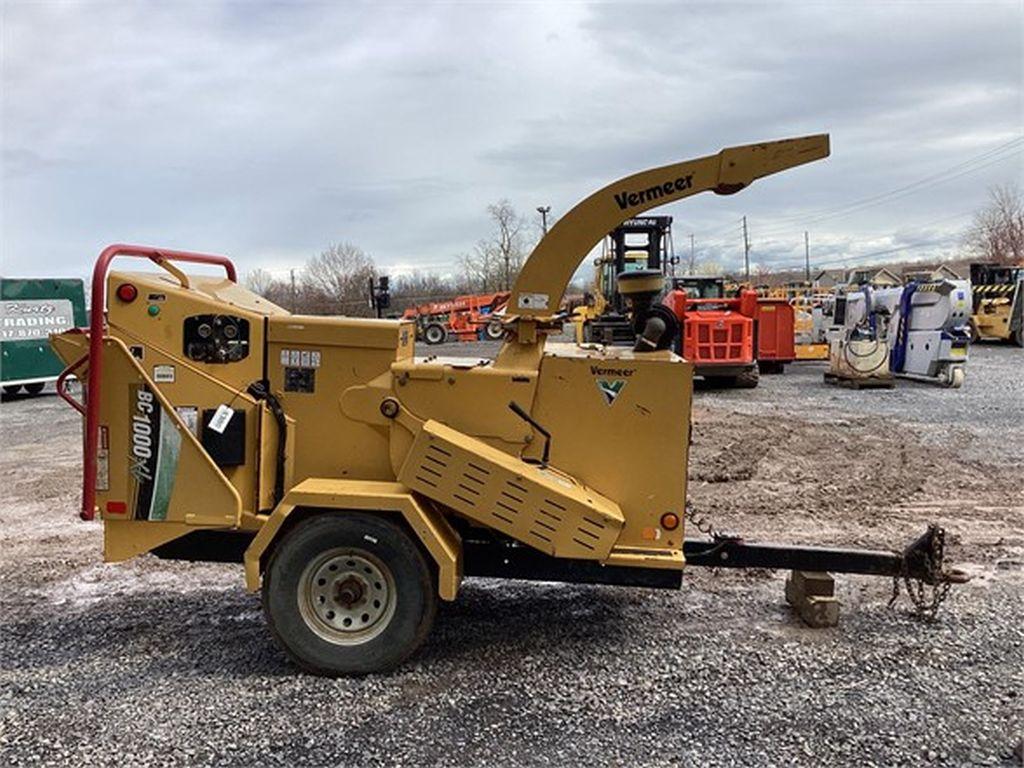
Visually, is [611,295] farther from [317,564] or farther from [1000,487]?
[317,564]

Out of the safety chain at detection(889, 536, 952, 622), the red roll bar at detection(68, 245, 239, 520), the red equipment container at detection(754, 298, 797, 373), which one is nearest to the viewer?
the red roll bar at detection(68, 245, 239, 520)

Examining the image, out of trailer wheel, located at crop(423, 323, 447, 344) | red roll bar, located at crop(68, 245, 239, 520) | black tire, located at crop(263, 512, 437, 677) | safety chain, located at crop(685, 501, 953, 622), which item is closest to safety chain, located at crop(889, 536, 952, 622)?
safety chain, located at crop(685, 501, 953, 622)

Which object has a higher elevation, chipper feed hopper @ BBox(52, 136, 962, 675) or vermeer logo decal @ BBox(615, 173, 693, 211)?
vermeer logo decal @ BBox(615, 173, 693, 211)

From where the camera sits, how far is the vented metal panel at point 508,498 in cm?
390

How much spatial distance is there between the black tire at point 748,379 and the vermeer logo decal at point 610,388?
11727 mm

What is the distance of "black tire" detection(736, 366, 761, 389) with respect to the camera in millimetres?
15211

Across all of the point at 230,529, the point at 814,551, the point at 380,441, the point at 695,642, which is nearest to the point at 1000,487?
the point at 814,551

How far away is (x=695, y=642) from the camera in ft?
Result: 14.0

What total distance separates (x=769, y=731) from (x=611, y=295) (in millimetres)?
14412

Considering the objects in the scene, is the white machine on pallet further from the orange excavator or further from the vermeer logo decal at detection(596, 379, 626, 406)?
the orange excavator

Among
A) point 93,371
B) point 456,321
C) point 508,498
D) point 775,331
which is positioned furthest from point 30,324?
point 456,321

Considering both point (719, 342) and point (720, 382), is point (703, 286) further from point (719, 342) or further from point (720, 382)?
point (719, 342)

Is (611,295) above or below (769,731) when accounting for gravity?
above

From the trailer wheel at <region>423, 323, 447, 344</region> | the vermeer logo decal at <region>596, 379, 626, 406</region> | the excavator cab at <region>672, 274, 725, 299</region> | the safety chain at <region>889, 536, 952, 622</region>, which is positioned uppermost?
the excavator cab at <region>672, 274, 725, 299</region>
